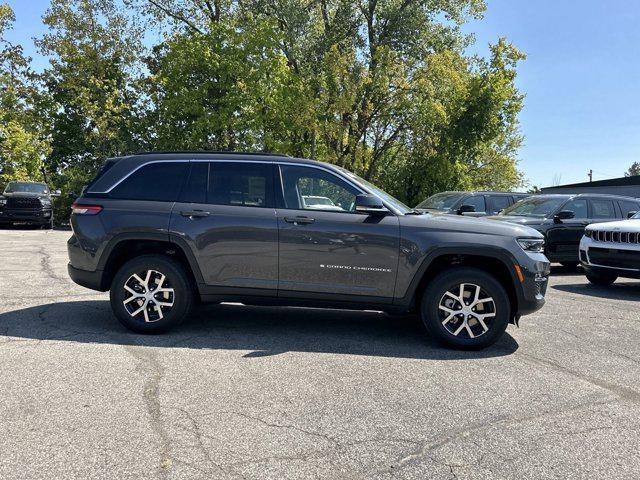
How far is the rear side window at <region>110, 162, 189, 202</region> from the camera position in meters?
5.57

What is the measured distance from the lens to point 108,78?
101ft

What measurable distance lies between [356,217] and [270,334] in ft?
5.19

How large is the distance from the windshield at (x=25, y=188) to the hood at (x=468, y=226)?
20566 millimetres

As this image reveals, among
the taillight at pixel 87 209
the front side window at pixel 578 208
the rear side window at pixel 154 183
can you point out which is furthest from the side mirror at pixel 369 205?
the front side window at pixel 578 208

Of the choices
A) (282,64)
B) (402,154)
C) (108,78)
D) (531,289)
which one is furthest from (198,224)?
(108,78)

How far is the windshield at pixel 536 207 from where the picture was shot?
11656 mm

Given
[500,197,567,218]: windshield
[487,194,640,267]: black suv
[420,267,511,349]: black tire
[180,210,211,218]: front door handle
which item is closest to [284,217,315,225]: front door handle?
[180,210,211,218]: front door handle

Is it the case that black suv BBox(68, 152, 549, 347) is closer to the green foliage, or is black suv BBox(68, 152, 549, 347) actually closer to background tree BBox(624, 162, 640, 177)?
the green foliage

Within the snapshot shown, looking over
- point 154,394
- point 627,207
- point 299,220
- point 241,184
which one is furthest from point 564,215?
point 154,394

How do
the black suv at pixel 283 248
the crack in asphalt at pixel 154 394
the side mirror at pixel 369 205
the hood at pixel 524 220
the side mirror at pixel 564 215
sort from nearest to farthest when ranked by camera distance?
1. the crack in asphalt at pixel 154 394
2. the side mirror at pixel 369 205
3. the black suv at pixel 283 248
4. the side mirror at pixel 564 215
5. the hood at pixel 524 220

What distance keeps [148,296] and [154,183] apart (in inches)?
48.2

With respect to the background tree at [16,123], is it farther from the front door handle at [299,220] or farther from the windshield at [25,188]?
the front door handle at [299,220]

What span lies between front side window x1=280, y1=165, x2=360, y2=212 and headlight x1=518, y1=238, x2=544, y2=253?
1.76m

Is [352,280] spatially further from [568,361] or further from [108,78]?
[108,78]
